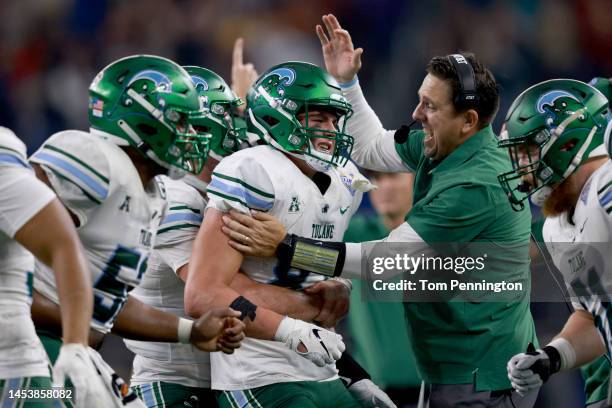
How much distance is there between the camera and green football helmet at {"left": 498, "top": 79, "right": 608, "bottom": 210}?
411 centimetres

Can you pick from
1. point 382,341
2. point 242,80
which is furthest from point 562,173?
point 382,341

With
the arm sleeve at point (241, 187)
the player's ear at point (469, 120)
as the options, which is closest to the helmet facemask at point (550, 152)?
the player's ear at point (469, 120)

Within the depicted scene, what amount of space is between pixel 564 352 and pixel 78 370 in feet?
7.70

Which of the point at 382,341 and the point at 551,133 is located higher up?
the point at 551,133

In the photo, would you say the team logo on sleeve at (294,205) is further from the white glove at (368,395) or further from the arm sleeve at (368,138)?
the arm sleeve at (368,138)

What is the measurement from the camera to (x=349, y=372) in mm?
4215

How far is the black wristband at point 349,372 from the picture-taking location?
164 inches

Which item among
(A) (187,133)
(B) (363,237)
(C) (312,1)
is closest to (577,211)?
(A) (187,133)

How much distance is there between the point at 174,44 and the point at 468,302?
504cm

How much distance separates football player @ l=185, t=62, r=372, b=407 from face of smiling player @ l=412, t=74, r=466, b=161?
1.36ft

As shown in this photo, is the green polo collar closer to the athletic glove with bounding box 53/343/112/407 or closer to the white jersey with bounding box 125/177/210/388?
the white jersey with bounding box 125/177/210/388

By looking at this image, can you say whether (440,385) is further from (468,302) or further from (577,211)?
(577,211)

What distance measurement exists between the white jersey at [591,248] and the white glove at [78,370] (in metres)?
1.87

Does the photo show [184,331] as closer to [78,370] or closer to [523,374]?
[78,370]
